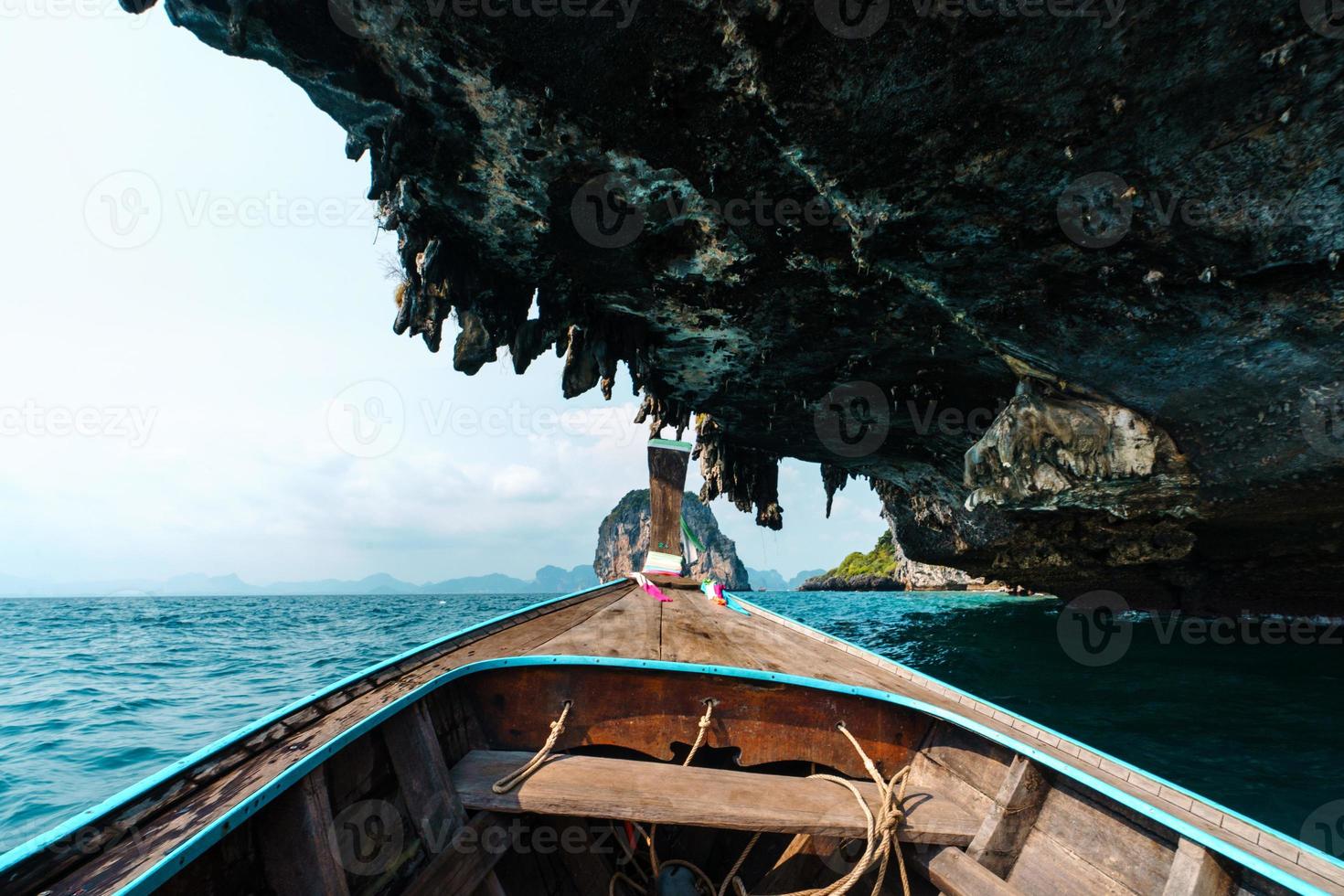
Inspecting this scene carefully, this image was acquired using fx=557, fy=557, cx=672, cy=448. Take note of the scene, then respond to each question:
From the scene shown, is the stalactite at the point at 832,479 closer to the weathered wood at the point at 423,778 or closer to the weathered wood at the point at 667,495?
the weathered wood at the point at 667,495

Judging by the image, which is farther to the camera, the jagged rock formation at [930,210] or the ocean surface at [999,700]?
the ocean surface at [999,700]

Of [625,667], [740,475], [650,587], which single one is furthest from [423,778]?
[740,475]

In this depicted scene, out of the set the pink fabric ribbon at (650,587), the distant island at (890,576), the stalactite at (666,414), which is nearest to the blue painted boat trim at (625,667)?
the pink fabric ribbon at (650,587)

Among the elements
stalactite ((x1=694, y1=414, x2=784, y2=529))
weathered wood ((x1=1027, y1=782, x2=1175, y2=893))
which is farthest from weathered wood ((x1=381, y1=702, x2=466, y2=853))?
stalactite ((x1=694, y1=414, x2=784, y2=529))

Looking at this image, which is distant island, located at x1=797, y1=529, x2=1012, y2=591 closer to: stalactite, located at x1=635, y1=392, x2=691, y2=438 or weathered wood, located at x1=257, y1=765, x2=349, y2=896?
stalactite, located at x1=635, y1=392, x2=691, y2=438

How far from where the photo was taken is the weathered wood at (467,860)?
219 centimetres

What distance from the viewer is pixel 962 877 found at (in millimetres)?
2488

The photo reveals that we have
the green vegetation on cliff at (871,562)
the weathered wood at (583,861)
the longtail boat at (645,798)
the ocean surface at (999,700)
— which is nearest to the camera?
the longtail boat at (645,798)

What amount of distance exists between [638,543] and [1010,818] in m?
110

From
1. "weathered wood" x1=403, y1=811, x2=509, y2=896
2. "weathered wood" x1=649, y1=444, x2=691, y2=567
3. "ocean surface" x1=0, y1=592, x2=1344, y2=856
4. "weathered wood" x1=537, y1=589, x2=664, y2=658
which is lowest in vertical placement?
"ocean surface" x1=0, y1=592, x2=1344, y2=856

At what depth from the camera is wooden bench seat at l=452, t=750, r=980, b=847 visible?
2473 millimetres

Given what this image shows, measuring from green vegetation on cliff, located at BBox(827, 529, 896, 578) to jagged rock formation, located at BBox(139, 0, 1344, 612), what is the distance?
6494cm

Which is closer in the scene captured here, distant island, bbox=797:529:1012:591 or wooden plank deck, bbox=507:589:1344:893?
wooden plank deck, bbox=507:589:1344:893

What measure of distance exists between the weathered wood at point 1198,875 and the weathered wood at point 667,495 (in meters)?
6.53
